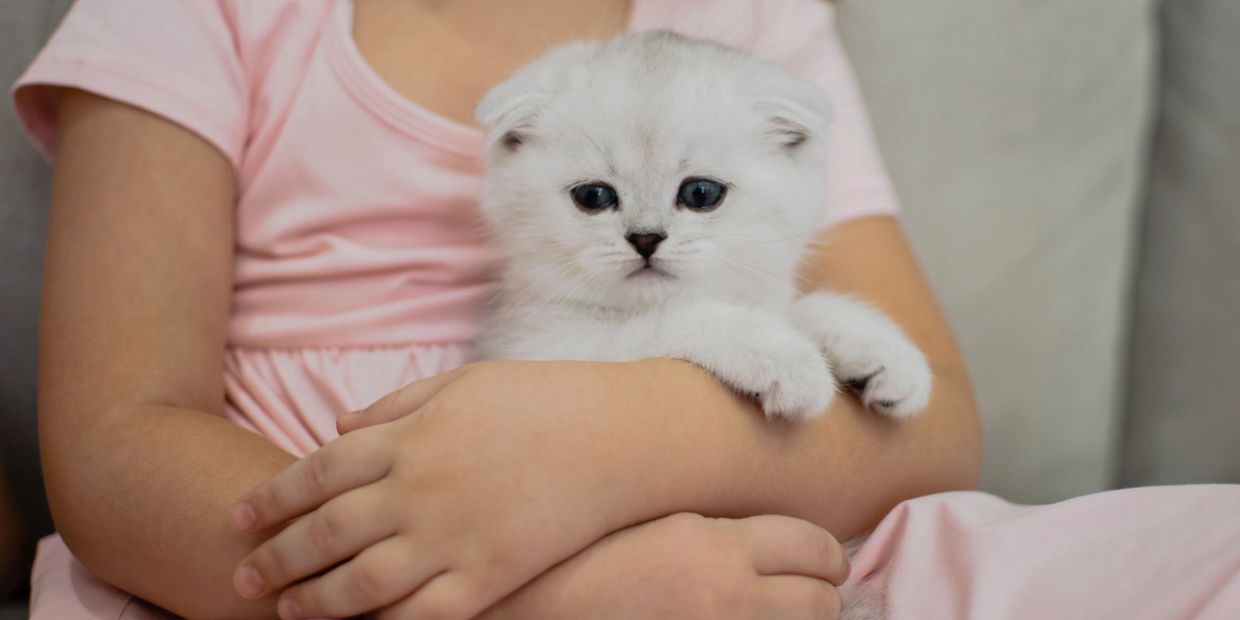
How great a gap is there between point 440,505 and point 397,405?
4.4 inches

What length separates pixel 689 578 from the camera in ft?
2.80

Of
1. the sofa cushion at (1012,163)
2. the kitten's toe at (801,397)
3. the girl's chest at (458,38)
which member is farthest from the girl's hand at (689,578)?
the sofa cushion at (1012,163)

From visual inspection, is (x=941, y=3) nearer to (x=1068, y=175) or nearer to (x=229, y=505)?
(x=1068, y=175)

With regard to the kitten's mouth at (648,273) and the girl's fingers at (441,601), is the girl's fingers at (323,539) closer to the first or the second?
the girl's fingers at (441,601)

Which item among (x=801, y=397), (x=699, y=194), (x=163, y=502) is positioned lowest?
(x=163, y=502)

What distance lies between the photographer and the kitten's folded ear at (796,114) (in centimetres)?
108

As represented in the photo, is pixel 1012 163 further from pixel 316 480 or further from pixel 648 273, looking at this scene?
pixel 316 480

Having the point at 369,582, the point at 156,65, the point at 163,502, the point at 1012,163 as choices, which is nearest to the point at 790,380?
the point at 369,582

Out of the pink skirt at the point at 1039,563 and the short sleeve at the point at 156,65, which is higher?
the short sleeve at the point at 156,65

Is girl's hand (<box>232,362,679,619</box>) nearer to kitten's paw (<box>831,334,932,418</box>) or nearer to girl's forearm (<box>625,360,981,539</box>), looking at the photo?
girl's forearm (<box>625,360,981,539</box>)

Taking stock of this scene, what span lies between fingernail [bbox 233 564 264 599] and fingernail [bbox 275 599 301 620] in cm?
3

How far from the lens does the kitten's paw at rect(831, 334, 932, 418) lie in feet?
3.31

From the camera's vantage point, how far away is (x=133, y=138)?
1.08 m

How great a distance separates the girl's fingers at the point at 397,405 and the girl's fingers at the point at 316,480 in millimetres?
46
